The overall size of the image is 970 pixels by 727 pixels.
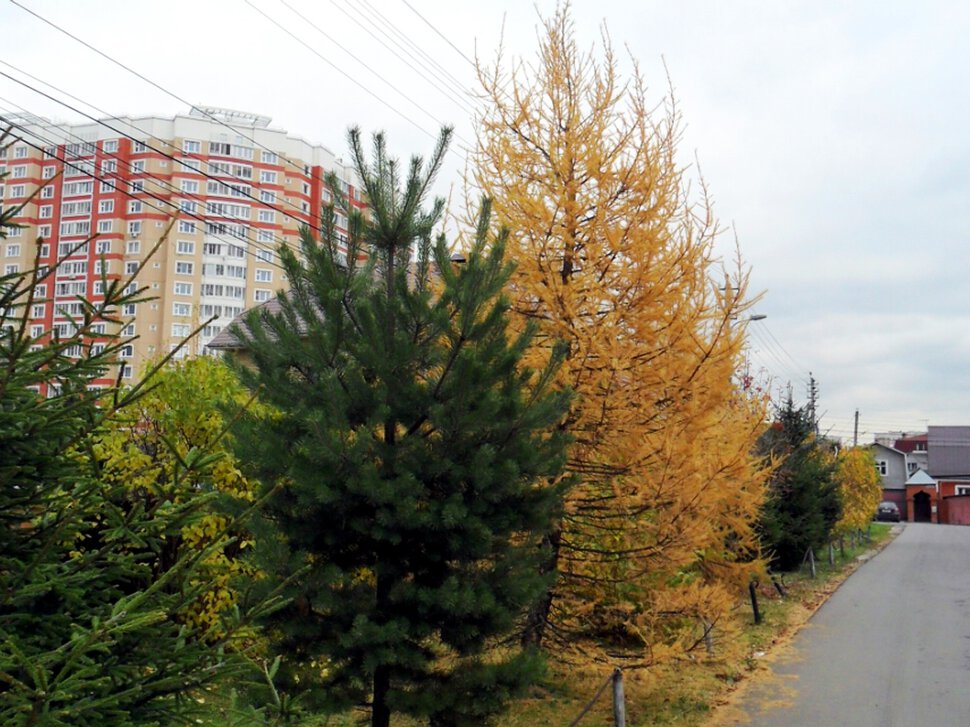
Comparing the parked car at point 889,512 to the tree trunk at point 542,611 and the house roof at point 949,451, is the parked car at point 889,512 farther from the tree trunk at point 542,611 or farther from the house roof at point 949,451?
the tree trunk at point 542,611

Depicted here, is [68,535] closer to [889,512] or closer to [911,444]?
[889,512]

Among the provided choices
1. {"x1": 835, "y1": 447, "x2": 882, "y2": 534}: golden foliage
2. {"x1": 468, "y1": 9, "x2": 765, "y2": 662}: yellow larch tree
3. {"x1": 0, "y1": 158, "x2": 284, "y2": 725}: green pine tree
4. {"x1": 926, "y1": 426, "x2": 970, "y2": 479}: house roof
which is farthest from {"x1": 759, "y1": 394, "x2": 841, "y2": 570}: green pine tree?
{"x1": 926, "y1": 426, "x2": 970, "y2": 479}: house roof

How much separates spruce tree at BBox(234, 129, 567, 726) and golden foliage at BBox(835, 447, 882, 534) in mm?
22509

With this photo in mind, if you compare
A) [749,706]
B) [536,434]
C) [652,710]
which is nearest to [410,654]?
[536,434]

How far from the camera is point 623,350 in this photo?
7.21 meters

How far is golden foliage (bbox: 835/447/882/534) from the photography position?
1075 inches

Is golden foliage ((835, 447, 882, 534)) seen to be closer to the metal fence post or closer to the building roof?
the metal fence post

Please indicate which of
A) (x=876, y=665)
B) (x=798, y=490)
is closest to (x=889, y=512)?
(x=798, y=490)

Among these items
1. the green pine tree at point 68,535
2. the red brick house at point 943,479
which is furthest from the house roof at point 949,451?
the green pine tree at point 68,535

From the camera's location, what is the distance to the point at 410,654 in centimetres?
531

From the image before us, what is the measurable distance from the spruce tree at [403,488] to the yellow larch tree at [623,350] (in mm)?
1638

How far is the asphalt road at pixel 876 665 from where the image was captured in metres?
9.05

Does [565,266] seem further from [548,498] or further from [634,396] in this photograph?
[548,498]

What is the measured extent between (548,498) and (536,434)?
63 cm
